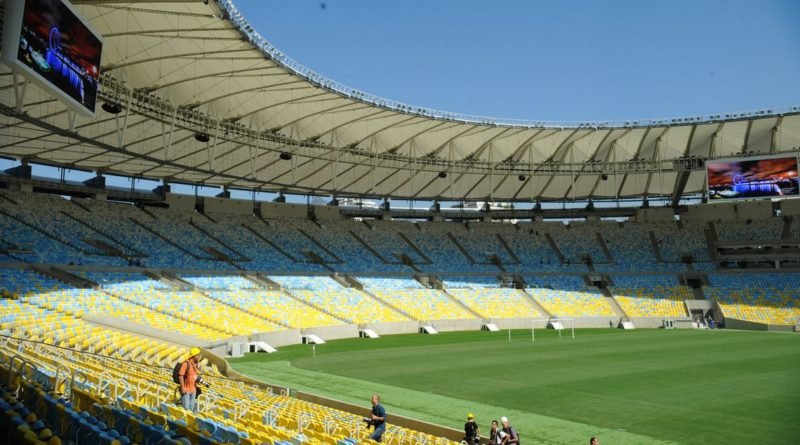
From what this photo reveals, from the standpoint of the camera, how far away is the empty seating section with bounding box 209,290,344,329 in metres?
40.4

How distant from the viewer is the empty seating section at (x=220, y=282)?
4294 cm

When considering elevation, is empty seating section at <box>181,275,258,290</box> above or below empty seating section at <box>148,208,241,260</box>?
below

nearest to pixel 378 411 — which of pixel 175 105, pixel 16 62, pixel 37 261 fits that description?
pixel 16 62

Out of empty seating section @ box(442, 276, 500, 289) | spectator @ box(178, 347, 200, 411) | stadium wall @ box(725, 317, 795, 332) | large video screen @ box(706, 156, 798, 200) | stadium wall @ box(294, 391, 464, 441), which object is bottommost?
stadium wall @ box(294, 391, 464, 441)

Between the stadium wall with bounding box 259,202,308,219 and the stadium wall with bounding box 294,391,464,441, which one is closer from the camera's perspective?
the stadium wall with bounding box 294,391,464,441

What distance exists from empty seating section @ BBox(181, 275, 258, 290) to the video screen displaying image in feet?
70.1

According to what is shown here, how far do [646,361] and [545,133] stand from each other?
26657 millimetres

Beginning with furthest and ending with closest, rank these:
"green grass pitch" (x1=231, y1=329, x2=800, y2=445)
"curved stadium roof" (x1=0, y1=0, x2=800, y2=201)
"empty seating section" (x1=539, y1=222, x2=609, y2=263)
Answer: "empty seating section" (x1=539, y1=222, x2=609, y2=263), "curved stadium roof" (x1=0, y1=0, x2=800, y2=201), "green grass pitch" (x1=231, y1=329, x2=800, y2=445)

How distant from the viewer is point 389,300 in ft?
165

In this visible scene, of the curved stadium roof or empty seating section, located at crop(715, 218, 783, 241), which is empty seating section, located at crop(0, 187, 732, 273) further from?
the curved stadium roof

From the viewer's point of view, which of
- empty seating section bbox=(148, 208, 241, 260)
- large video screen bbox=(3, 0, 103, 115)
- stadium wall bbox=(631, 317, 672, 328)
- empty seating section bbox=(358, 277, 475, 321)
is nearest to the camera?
large video screen bbox=(3, 0, 103, 115)

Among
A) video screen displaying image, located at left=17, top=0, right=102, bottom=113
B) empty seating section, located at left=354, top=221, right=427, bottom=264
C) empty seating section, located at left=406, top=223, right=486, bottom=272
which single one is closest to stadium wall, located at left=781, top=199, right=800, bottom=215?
empty seating section, located at left=406, top=223, right=486, bottom=272

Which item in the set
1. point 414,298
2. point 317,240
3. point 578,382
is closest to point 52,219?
point 317,240

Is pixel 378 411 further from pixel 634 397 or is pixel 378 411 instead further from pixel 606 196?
pixel 606 196
